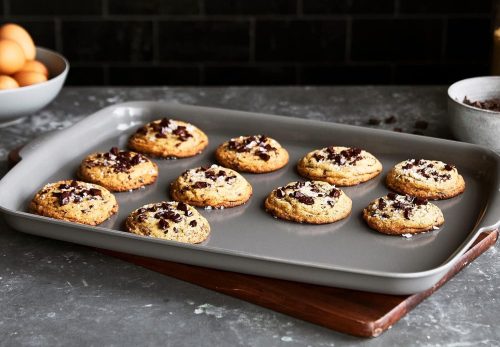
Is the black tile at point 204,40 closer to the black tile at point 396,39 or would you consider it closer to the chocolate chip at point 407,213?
the black tile at point 396,39

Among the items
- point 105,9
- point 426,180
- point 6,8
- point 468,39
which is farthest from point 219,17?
point 426,180

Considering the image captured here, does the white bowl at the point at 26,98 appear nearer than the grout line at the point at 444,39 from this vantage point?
Yes

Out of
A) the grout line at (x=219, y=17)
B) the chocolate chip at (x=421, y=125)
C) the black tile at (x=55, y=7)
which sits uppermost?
the black tile at (x=55, y=7)

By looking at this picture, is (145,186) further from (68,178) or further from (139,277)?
(139,277)

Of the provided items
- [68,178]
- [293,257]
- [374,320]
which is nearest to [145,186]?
[68,178]

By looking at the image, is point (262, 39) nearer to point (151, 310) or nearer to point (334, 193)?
point (334, 193)

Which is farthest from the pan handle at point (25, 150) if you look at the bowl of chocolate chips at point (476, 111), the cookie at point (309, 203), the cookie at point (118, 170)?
the bowl of chocolate chips at point (476, 111)
